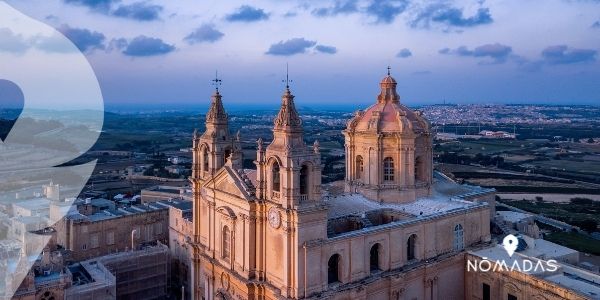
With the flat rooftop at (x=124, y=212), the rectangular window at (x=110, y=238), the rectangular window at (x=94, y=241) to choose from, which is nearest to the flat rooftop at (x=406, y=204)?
the flat rooftop at (x=124, y=212)

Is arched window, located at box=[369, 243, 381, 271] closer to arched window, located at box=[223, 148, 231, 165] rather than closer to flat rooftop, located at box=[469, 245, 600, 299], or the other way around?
flat rooftop, located at box=[469, 245, 600, 299]

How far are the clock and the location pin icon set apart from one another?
50.3 feet

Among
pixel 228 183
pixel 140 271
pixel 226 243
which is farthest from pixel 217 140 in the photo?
pixel 140 271

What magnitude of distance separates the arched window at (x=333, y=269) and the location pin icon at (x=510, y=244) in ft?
38.3

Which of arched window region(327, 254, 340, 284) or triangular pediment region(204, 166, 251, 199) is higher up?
triangular pediment region(204, 166, 251, 199)

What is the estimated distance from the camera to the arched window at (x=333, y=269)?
26484mm

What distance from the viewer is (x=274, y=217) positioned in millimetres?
25766

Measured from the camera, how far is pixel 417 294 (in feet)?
97.6

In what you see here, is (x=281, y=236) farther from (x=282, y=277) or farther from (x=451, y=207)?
(x=451, y=207)

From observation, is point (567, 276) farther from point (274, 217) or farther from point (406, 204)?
point (274, 217)

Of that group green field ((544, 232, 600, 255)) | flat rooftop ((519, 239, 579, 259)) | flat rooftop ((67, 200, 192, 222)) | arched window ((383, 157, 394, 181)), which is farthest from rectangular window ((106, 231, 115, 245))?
green field ((544, 232, 600, 255))

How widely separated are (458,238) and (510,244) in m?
3.24

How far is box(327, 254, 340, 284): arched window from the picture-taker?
2648 centimetres

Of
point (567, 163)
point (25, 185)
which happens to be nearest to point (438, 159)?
point (567, 163)
